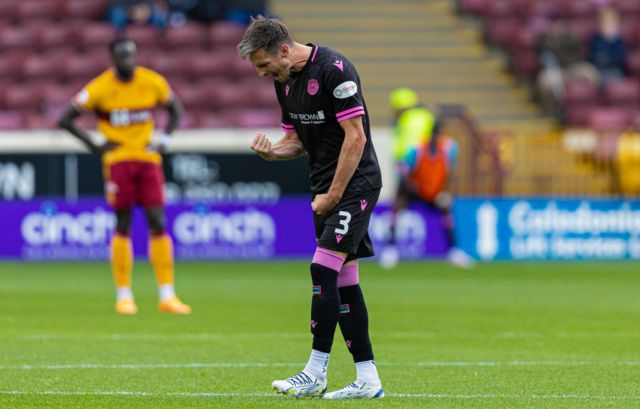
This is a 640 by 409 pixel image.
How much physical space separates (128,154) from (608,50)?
14733 mm

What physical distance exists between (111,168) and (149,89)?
0.83 m

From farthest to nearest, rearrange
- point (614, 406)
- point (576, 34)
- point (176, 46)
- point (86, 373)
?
1. point (576, 34)
2. point (176, 46)
3. point (86, 373)
4. point (614, 406)

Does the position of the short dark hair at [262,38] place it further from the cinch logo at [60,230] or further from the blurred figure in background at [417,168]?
the cinch logo at [60,230]

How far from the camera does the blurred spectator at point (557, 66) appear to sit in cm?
2462

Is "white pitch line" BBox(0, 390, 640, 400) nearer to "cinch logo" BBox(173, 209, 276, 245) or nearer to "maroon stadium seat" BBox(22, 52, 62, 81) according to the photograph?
"cinch logo" BBox(173, 209, 276, 245)

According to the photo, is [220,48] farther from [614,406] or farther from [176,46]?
[614,406]

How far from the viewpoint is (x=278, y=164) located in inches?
842

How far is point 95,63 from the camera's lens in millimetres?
23500

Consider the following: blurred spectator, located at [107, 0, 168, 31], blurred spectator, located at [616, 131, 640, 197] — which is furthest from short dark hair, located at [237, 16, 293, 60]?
blurred spectator, located at [107, 0, 168, 31]

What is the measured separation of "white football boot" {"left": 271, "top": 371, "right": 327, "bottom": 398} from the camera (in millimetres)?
7379

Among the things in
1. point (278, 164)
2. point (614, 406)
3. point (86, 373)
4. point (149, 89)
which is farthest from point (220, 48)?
point (614, 406)

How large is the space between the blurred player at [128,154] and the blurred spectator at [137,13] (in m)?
11.7

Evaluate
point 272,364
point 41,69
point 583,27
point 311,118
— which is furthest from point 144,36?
point 311,118

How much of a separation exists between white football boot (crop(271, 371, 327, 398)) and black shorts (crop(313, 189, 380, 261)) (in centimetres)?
72
